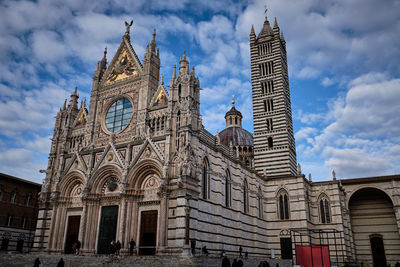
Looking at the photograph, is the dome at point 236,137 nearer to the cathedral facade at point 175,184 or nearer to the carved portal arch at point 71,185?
the cathedral facade at point 175,184

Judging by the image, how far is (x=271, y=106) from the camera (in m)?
40.8

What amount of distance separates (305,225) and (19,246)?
91.9 ft

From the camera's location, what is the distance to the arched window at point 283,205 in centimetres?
3506

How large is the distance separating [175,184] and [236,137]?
2967 cm

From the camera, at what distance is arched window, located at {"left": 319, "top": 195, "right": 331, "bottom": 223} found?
3615 cm

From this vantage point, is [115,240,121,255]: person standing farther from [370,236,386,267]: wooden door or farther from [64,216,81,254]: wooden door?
[370,236,386,267]: wooden door

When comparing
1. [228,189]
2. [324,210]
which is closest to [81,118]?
[228,189]

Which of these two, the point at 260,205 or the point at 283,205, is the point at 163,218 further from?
the point at 283,205

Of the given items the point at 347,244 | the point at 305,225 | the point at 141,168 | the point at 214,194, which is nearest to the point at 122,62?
the point at 141,168

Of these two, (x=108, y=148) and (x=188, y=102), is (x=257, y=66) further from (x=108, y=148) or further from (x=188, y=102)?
(x=108, y=148)

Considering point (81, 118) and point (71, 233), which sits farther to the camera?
point (81, 118)

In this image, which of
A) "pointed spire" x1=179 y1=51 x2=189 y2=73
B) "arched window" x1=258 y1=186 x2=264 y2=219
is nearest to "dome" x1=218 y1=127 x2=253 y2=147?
"arched window" x1=258 y1=186 x2=264 y2=219

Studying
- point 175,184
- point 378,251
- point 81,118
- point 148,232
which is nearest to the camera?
point 175,184

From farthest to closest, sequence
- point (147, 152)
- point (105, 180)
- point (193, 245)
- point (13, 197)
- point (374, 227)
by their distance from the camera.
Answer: point (374, 227) < point (13, 197) < point (105, 180) < point (147, 152) < point (193, 245)
